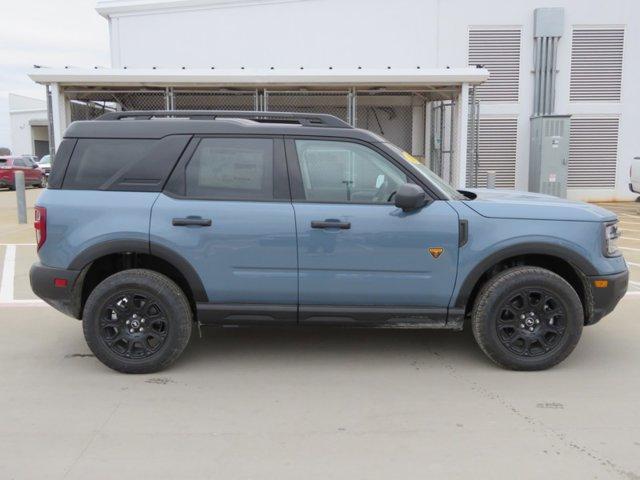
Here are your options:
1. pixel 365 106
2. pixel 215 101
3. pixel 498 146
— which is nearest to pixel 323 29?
pixel 365 106

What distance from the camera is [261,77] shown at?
12.5 m

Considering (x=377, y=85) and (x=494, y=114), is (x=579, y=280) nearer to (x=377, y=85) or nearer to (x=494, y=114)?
(x=377, y=85)

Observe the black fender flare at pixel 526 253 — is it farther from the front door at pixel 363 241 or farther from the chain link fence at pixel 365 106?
the chain link fence at pixel 365 106

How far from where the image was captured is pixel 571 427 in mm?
3635

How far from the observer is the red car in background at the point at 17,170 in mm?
25469

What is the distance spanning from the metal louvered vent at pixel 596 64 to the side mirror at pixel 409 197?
15102 millimetres

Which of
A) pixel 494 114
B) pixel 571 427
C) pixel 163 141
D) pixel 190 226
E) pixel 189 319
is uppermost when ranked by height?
pixel 494 114

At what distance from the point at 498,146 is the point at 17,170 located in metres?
20.2

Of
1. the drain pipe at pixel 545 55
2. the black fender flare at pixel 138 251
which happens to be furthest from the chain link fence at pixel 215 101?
the black fender flare at pixel 138 251

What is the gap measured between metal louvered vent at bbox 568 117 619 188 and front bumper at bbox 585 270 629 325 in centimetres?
1417

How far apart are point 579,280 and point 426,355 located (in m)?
1.36

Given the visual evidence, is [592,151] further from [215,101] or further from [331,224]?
[331,224]

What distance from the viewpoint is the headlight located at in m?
4.50

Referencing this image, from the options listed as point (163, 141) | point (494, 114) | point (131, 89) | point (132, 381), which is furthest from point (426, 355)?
point (494, 114)
